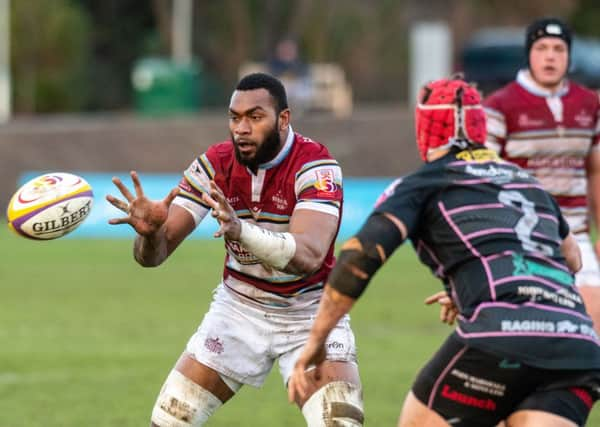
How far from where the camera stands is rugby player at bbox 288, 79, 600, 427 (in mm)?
5895

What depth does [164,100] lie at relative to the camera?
3662 cm

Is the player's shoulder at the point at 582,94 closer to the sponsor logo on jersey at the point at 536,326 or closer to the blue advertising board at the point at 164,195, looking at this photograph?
the sponsor logo on jersey at the point at 536,326

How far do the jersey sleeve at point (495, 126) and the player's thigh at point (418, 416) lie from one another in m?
3.86

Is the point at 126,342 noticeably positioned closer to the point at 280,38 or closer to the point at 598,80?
the point at 598,80

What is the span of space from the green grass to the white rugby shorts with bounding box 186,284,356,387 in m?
2.64

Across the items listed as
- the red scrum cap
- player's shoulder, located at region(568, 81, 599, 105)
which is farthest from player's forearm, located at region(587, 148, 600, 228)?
the red scrum cap

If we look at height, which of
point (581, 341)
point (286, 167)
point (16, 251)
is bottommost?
point (16, 251)

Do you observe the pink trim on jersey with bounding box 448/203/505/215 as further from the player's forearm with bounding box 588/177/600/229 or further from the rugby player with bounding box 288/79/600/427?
the player's forearm with bounding box 588/177/600/229

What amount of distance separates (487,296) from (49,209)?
2.46m

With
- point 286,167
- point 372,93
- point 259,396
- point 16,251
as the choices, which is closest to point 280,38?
point 372,93

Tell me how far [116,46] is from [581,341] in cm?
4131

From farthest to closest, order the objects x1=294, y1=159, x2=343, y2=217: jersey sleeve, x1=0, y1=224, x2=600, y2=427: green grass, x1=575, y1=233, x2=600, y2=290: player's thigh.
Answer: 1. x1=0, y1=224, x2=600, y2=427: green grass
2. x1=575, y1=233, x2=600, y2=290: player's thigh
3. x1=294, y1=159, x2=343, y2=217: jersey sleeve

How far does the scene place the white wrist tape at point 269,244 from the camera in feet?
22.2

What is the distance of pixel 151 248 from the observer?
7242mm
